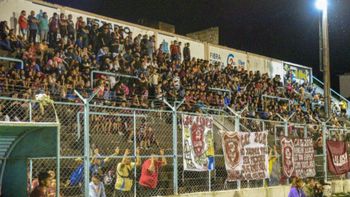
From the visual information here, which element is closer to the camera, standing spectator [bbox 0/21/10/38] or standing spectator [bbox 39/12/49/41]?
standing spectator [bbox 0/21/10/38]

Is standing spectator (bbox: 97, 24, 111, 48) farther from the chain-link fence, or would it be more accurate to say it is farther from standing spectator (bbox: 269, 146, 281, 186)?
standing spectator (bbox: 269, 146, 281, 186)

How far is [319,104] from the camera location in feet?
117

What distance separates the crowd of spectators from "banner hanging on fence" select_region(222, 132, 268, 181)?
386cm

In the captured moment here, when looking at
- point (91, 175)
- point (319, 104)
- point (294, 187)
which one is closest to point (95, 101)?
point (91, 175)

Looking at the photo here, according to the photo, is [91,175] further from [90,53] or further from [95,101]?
[90,53]

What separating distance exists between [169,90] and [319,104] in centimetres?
1681

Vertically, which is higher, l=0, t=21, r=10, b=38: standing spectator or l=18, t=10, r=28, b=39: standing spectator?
l=18, t=10, r=28, b=39: standing spectator

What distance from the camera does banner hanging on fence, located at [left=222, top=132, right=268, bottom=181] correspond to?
609 inches

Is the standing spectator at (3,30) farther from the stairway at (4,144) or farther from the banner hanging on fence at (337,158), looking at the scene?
the banner hanging on fence at (337,158)

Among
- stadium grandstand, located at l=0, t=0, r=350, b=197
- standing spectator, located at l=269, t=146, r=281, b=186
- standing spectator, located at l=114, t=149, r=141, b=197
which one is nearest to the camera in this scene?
stadium grandstand, located at l=0, t=0, r=350, b=197

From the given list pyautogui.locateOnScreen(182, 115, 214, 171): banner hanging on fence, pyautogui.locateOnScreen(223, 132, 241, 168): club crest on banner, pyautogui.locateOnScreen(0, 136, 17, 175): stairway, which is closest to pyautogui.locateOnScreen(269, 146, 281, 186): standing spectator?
pyautogui.locateOnScreen(223, 132, 241, 168): club crest on banner

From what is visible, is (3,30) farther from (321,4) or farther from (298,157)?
(321,4)

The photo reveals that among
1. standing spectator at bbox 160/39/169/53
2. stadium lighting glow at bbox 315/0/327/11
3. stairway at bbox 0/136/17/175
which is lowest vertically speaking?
stairway at bbox 0/136/17/175

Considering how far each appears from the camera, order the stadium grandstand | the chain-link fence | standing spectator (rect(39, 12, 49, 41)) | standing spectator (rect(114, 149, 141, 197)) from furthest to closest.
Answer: standing spectator (rect(39, 12, 49, 41)) → standing spectator (rect(114, 149, 141, 197)) → the chain-link fence → the stadium grandstand
